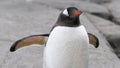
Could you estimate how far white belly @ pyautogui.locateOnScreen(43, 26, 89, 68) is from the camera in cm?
313

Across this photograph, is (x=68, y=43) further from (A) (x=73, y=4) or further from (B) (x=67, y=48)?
(A) (x=73, y=4)

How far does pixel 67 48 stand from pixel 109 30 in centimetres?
351

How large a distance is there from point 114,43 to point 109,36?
0.54 ft

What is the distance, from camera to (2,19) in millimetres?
6137

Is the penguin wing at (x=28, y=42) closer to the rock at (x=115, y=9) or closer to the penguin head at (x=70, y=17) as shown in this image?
the penguin head at (x=70, y=17)

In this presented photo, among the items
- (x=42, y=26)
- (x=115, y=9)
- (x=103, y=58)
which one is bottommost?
(x=115, y=9)

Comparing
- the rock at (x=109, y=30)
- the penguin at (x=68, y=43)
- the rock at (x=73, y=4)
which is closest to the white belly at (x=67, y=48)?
the penguin at (x=68, y=43)

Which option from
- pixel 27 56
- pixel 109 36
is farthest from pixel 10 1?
pixel 27 56

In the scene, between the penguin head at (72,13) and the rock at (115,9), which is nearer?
the penguin head at (72,13)

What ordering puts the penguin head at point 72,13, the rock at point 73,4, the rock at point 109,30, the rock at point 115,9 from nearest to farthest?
1. the penguin head at point 72,13
2. the rock at point 109,30
3. the rock at point 115,9
4. the rock at point 73,4

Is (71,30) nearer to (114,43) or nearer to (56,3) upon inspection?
(114,43)

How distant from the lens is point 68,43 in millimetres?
3176

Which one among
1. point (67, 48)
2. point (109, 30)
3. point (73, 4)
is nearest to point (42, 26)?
point (109, 30)

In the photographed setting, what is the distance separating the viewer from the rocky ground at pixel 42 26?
4508 millimetres
